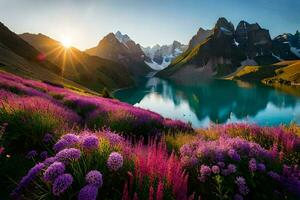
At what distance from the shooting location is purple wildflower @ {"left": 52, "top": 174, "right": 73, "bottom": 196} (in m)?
4.19

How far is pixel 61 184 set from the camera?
420 centimetres

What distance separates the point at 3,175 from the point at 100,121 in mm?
6245

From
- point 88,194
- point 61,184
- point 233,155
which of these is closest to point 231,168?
point 233,155

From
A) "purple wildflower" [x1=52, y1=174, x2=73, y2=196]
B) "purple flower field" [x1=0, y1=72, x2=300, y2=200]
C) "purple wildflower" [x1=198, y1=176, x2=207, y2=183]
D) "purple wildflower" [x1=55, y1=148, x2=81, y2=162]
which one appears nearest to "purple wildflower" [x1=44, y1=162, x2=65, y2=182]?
"purple flower field" [x1=0, y1=72, x2=300, y2=200]

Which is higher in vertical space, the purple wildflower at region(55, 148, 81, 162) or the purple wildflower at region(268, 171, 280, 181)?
the purple wildflower at region(55, 148, 81, 162)

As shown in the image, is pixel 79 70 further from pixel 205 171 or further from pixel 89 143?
pixel 89 143

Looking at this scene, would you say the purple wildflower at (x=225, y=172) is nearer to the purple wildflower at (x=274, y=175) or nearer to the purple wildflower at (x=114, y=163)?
the purple wildflower at (x=274, y=175)

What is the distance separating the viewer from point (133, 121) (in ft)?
41.0

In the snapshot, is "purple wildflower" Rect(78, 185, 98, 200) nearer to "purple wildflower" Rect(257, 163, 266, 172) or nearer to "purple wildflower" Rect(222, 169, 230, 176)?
"purple wildflower" Rect(222, 169, 230, 176)

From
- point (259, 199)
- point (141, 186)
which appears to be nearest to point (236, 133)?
point (259, 199)

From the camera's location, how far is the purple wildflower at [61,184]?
→ 4192 millimetres

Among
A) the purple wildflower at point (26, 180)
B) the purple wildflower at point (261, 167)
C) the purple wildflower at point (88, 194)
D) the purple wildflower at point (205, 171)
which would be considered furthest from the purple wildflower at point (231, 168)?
the purple wildflower at point (26, 180)

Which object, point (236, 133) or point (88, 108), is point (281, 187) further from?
point (88, 108)

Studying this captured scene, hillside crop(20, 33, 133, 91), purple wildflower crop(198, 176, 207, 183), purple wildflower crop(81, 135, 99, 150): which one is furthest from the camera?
hillside crop(20, 33, 133, 91)
